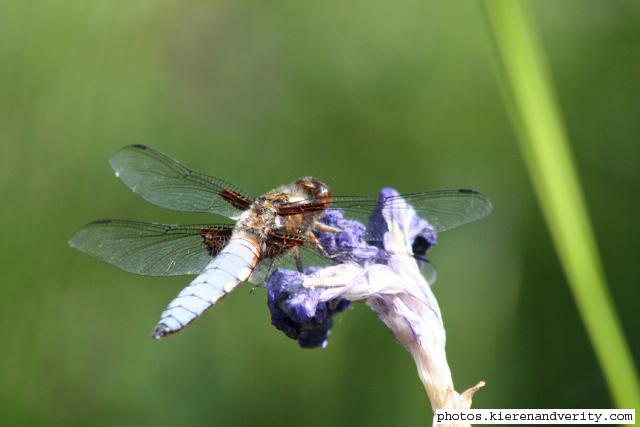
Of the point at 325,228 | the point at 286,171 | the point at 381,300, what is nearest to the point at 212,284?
the point at 325,228

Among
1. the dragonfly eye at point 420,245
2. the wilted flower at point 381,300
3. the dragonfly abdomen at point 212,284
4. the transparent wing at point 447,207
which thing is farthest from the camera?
the transparent wing at point 447,207

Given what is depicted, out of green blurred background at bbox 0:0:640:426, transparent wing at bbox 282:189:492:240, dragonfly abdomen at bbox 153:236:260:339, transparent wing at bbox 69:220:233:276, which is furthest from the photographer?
green blurred background at bbox 0:0:640:426

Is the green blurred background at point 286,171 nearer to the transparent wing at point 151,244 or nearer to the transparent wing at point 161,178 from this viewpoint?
the transparent wing at point 161,178

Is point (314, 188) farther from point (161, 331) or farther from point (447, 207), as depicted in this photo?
point (161, 331)

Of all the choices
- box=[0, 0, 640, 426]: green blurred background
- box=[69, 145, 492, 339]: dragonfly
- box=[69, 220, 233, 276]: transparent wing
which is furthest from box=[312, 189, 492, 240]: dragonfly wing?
box=[0, 0, 640, 426]: green blurred background

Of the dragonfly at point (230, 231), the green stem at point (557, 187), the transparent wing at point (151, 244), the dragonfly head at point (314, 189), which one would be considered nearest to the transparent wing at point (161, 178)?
the dragonfly at point (230, 231)

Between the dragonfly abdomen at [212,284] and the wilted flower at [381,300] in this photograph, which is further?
the dragonfly abdomen at [212,284]

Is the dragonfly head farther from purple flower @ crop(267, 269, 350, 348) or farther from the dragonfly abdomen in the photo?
purple flower @ crop(267, 269, 350, 348)

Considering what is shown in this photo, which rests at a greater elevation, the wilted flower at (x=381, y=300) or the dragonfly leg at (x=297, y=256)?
the dragonfly leg at (x=297, y=256)
